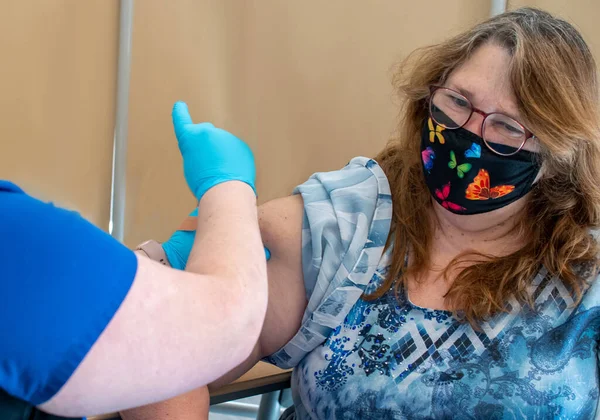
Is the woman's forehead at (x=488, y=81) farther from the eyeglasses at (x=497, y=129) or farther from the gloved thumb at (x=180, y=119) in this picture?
the gloved thumb at (x=180, y=119)

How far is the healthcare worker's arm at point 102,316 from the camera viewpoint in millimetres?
625

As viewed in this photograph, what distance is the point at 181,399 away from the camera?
1.29m

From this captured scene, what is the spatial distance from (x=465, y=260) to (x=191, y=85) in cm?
149

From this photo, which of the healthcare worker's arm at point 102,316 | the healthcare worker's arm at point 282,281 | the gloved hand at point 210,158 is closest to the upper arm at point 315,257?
the healthcare worker's arm at point 282,281

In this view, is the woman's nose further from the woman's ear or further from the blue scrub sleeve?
the blue scrub sleeve

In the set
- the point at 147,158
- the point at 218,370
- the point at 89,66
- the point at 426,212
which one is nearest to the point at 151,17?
the point at 89,66

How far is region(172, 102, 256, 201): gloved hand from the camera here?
1.00 metres

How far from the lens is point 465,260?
1.50m

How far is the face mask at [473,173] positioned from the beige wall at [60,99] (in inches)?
57.9

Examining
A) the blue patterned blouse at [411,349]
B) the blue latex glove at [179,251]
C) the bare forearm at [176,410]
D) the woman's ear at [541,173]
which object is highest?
the woman's ear at [541,173]

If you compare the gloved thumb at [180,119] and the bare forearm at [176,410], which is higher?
the gloved thumb at [180,119]

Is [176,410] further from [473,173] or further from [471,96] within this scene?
[471,96]

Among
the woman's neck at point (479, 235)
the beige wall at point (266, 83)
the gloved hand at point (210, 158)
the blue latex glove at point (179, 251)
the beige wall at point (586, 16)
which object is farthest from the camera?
the beige wall at point (266, 83)

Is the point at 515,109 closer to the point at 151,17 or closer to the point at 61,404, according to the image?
the point at 61,404
